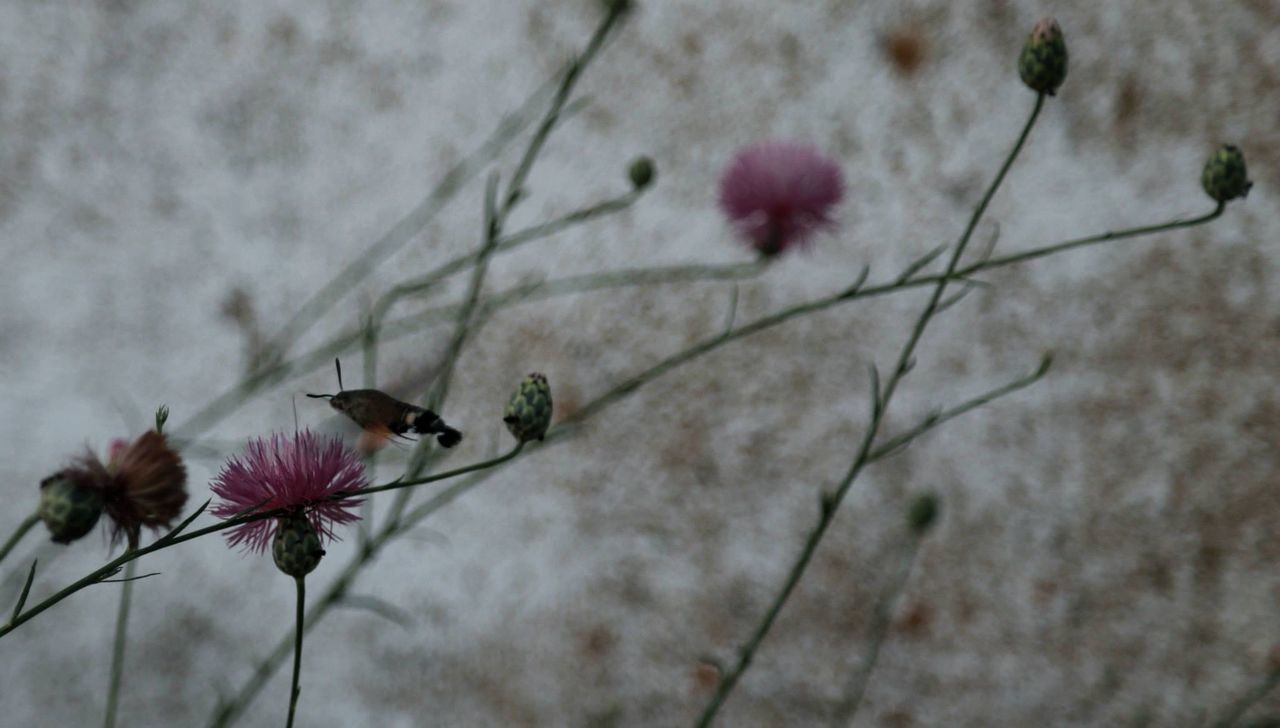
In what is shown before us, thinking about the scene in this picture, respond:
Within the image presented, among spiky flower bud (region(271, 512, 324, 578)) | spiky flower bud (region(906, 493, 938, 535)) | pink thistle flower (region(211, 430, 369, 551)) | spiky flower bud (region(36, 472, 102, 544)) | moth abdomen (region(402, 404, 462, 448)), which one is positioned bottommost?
spiky flower bud (region(271, 512, 324, 578))

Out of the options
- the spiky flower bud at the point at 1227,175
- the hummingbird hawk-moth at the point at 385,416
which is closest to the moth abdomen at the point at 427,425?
the hummingbird hawk-moth at the point at 385,416

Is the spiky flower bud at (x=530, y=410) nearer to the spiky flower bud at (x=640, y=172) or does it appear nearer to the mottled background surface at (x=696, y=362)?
the spiky flower bud at (x=640, y=172)

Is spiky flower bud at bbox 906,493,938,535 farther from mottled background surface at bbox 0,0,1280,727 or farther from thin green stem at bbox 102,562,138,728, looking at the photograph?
thin green stem at bbox 102,562,138,728

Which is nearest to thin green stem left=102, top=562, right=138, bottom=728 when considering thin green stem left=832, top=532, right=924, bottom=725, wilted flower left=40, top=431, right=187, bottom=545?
wilted flower left=40, top=431, right=187, bottom=545

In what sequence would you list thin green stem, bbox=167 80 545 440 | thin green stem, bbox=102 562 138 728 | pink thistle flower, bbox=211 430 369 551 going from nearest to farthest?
pink thistle flower, bbox=211 430 369 551
thin green stem, bbox=102 562 138 728
thin green stem, bbox=167 80 545 440

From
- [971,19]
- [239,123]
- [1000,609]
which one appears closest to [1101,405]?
[1000,609]

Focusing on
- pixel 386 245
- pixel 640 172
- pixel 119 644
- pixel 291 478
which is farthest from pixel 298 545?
pixel 386 245
